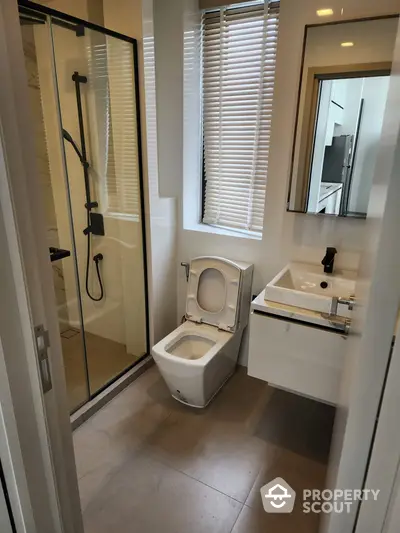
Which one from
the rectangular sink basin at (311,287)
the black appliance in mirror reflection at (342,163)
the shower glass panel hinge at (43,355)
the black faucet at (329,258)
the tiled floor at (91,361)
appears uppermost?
the black appliance in mirror reflection at (342,163)

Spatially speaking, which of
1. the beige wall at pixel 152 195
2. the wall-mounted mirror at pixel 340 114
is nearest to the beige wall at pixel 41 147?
the beige wall at pixel 152 195

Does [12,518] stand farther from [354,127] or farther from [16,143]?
[354,127]

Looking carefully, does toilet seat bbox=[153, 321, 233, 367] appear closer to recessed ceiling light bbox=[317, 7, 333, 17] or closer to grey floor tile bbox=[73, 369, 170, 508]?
grey floor tile bbox=[73, 369, 170, 508]

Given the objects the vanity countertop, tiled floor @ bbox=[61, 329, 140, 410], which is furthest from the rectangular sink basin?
tiled floor @ bbox=[61, 329, 140, 410]

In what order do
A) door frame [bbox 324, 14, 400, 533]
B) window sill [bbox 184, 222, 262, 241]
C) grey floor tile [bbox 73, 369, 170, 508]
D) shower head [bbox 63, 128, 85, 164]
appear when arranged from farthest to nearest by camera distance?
window sill [bbox 184, 222, 262, 241], shower head [bbox 63, 128, 85, 164], grey floor tile [bbox 73, 369, 170, 508], door frame [bbox 324, 14, 400, 533]

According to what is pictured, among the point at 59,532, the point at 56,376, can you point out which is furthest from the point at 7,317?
the point at 59,532

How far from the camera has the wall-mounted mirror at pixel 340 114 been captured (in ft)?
5.53

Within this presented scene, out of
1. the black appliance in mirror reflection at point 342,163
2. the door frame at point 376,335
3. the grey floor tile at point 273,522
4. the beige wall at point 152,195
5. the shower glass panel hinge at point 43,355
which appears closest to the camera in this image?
the door frame at point 376,335

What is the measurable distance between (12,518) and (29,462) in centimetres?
19

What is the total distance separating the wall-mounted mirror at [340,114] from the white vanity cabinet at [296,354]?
72cm

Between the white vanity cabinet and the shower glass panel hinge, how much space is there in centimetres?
117

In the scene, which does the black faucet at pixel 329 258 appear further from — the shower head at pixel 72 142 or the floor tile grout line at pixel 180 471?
Result: the shower head at pixel 72 142

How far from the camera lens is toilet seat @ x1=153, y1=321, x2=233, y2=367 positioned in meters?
1.99

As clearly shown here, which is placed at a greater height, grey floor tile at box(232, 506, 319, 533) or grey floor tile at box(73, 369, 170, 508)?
grey floor tile at box(73, 369, 170, 508)
